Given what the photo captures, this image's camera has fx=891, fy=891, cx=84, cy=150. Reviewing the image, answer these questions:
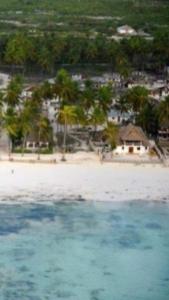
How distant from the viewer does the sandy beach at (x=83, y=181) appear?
4031 cm

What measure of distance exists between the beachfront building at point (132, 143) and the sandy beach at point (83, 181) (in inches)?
87.8

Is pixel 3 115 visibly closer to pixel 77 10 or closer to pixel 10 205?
pixel 10 205

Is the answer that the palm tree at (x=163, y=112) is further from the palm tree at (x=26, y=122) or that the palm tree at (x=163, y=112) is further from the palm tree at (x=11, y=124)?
the palm tree at (x=11, y=124)

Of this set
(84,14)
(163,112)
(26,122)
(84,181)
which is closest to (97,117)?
(26,122)

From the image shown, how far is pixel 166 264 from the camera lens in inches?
1296

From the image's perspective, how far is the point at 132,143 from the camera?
4800 centimetres

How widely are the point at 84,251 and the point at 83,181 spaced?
8.97m

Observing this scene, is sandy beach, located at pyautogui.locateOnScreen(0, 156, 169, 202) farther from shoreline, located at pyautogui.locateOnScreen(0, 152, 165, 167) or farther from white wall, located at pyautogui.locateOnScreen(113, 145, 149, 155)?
white wall, located at pyautogui.locateOnScreen(113, 145, 149, 155)

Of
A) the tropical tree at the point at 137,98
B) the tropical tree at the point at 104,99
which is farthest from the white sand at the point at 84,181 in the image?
the tropical tree at the point at 137,98

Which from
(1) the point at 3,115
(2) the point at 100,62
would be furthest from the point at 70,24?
(1) the point at 3,115

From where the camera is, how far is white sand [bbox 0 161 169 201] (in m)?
40.4

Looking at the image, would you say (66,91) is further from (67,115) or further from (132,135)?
(132,135)

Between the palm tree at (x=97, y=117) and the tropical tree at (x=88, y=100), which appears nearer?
the palm tree at (x=97, y=117)

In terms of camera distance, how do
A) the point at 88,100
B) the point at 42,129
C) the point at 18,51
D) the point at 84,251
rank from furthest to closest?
the point at 18,51, the point at 88,100, the point at 42,129, the point at 84,251
